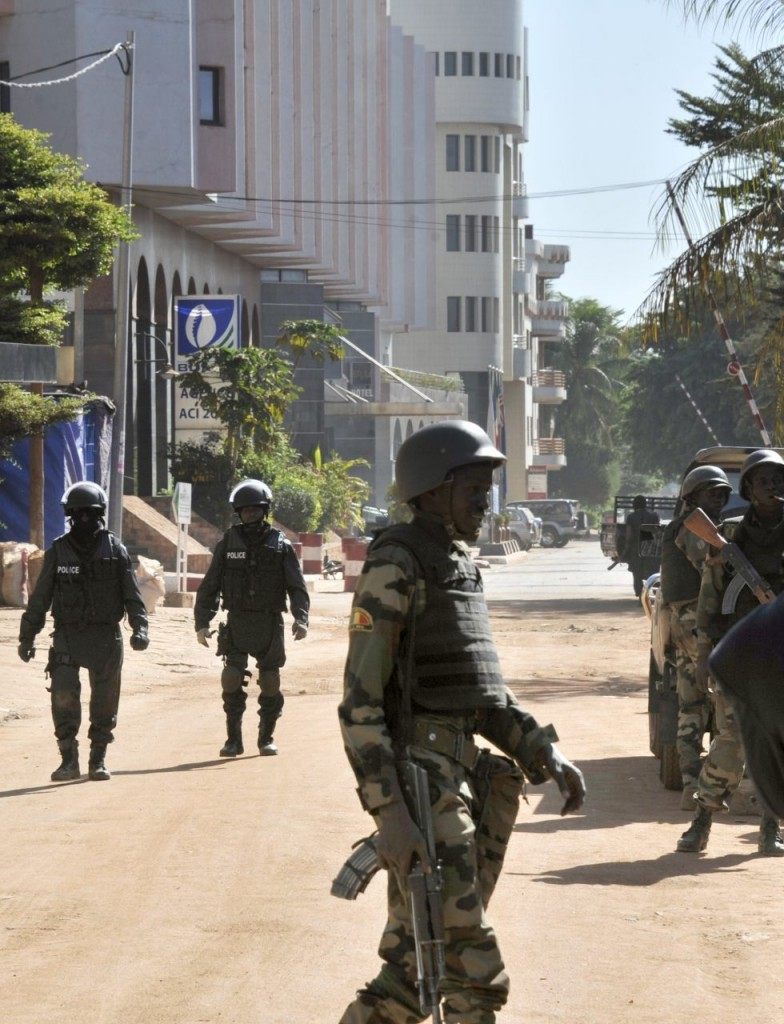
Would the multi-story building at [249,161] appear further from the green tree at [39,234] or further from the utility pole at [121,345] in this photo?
the green tree at [39,234]

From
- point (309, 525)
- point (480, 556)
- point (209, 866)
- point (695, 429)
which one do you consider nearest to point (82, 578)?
point (209, 866)

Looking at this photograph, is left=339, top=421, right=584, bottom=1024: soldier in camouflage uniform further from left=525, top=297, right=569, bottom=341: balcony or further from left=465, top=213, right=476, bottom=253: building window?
left=525, top=297, right=569, bottom=341: balcony

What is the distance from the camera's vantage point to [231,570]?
40.0ft

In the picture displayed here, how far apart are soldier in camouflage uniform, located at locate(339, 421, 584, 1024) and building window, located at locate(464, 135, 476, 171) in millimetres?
88077

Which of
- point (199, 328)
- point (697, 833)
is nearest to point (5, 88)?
point (199, 328)

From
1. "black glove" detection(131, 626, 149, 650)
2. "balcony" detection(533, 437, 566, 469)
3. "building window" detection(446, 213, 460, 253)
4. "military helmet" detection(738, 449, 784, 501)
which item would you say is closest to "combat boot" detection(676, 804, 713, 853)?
"military helmet" detection(738, 449, 784, 501)

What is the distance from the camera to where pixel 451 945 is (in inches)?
177

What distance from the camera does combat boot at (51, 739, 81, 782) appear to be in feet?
37.0

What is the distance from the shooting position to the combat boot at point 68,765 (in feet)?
37.0

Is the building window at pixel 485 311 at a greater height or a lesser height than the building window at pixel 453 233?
lesser

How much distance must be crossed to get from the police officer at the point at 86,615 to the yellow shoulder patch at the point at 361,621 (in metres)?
6.62

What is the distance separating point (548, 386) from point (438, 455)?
103348mm

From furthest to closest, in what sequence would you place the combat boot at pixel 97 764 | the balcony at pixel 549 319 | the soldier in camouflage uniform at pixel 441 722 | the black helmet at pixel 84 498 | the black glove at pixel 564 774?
the balcony at pixel 549 319 < the combat boot at pixel 97 764 < the black helmet at pixel 84 498 < the black glove at pixel 564 774 < the soldier in camouflage uniform at pixel 441 722

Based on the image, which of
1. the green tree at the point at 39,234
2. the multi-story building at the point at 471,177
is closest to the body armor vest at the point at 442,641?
the green tree at the point at 39,234
